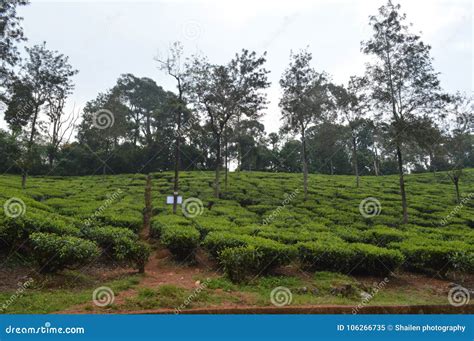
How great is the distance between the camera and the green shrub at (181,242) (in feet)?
35.4

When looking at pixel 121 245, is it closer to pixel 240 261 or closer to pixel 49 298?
pixel 49 298

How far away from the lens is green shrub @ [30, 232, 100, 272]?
8.02 metres

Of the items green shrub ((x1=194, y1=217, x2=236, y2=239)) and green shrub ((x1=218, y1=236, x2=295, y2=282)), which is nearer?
green shrub ((x1=218, y1=236, x2=295, y2=282))

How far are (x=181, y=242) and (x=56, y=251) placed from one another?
12.3ft

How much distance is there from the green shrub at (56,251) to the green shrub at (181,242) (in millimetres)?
2868

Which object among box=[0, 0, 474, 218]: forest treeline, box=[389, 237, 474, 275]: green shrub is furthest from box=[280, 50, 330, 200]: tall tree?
box=[389, 237, 474, 275]: green shrub

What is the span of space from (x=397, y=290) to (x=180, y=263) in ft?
21.4

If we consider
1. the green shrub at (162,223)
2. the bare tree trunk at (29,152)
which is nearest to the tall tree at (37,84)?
the bare tree trunk at (29,152)

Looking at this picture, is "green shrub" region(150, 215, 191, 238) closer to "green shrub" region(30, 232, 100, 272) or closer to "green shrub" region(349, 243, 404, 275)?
"green shrub" region(30, 232, 100, 272)

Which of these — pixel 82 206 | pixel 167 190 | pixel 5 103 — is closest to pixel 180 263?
pixel 82 206

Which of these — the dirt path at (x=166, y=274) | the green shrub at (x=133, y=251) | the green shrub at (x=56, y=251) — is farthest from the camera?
the green shrub at (x=133, y=251)

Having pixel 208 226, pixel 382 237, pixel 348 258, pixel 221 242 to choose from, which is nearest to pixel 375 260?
pixel 348 258

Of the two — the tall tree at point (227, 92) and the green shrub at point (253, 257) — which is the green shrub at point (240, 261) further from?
the tall tree at point (227, 92)

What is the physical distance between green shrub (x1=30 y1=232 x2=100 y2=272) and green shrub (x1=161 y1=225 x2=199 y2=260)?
2868 millimetres
